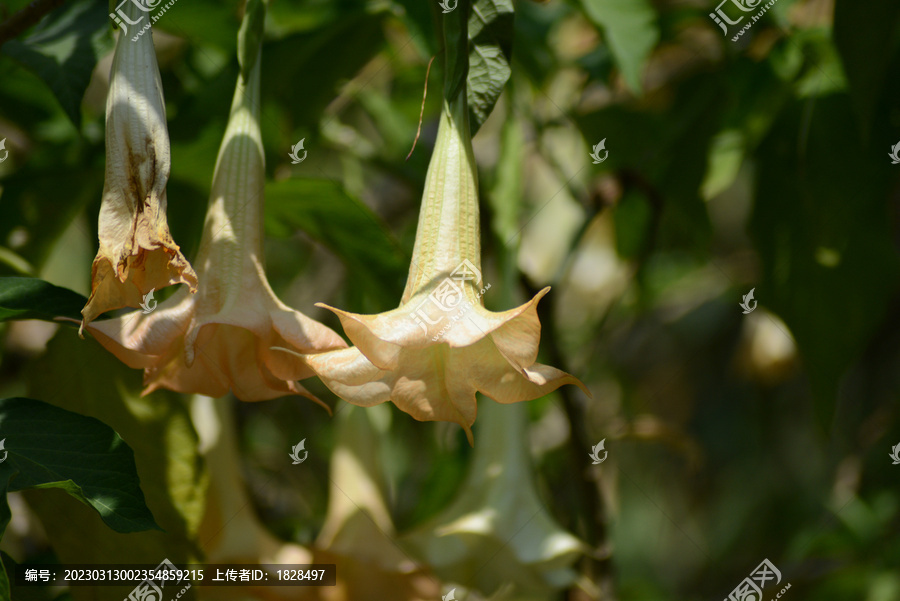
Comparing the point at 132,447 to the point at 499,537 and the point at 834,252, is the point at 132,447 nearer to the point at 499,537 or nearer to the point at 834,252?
the point at 499,537

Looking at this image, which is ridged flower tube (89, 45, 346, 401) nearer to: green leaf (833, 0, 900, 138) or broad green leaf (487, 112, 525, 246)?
broad green leaf (487, 112, 525, 246)

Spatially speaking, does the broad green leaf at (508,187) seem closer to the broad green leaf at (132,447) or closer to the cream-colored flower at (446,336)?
the cream-colored flower at (446,336)

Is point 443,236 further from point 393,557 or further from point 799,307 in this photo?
point 799,307

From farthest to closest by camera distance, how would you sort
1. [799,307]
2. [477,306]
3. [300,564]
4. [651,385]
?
[651,385] → [799,307] → [300,564] → [477,306]

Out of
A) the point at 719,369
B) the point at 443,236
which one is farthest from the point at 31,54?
the point at 719,369

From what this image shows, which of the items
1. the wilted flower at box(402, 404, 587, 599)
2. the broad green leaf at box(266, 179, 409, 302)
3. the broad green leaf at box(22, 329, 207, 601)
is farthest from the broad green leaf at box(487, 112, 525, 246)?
the broad green leaf at box(22, 329, 207, 601)

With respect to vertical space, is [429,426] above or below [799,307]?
below
